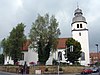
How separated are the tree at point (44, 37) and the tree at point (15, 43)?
6633 mm

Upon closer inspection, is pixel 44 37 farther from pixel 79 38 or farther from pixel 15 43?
pixel 79 38

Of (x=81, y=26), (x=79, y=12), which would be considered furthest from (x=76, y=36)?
(x=79, y=12)

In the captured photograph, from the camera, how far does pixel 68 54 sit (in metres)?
69.6

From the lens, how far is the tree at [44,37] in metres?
64.8

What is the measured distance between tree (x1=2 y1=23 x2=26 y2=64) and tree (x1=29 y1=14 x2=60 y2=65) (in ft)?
21.8

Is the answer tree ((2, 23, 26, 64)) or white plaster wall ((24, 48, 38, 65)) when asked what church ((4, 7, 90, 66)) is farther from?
tree ((2, 23, 26, 64))

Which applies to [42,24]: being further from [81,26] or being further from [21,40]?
[81,26]

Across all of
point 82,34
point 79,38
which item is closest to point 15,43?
point 79,38

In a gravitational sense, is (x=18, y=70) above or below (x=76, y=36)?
below

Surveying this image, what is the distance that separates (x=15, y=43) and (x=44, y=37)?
36.0ft

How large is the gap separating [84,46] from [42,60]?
66.2ft

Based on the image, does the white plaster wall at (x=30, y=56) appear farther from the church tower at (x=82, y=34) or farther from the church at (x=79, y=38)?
the church tower at (x=82, y=34)

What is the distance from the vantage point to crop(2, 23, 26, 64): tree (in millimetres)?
69562

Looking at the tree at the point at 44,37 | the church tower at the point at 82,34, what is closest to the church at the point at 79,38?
the church tower at the point at 82,34
